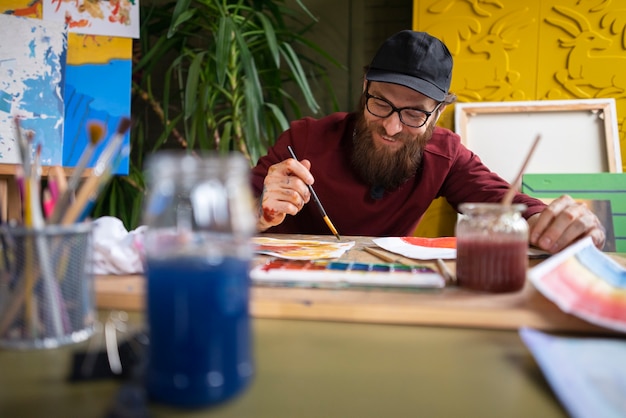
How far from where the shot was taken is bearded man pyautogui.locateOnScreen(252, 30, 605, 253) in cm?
141

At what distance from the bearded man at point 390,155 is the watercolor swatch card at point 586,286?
616mm

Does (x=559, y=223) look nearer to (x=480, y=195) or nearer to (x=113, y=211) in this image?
(x=480, y=195)

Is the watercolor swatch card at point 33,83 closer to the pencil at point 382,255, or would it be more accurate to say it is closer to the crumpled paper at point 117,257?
the crumpled paper at point 117,257

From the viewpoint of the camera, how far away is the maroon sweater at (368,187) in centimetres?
156

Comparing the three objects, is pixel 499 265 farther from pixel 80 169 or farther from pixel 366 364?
pixel 80 169

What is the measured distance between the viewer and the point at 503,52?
227 centimetres

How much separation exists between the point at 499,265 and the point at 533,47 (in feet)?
6.61

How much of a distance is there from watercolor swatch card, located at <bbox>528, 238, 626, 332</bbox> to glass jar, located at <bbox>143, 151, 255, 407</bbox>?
1.18 ft

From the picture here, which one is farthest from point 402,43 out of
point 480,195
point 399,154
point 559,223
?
point 559,223

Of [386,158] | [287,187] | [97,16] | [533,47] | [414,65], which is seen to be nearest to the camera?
[287,187]

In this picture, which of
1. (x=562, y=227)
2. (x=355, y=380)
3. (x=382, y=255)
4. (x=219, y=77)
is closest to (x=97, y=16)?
(x=219, y=77)

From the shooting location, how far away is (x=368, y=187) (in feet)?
5.28

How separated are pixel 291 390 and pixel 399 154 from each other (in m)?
1.24

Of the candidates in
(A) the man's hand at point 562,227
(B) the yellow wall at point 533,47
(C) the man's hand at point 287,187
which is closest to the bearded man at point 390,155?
(C) the man's hand at point 287,187
